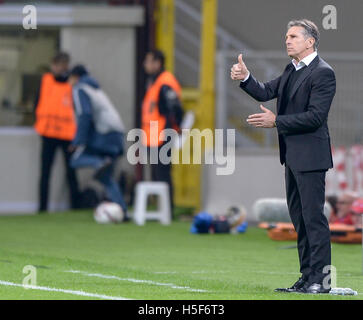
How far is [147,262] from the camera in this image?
12.6 meters

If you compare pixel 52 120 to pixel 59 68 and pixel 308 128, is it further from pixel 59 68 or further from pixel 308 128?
pixel 308 128

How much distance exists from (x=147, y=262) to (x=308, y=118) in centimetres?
377

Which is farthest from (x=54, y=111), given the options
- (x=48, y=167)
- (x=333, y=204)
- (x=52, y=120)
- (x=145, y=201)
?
(x=333, y=204)

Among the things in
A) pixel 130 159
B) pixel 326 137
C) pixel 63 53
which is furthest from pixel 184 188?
pixel 326 137

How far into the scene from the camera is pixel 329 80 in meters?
9.27

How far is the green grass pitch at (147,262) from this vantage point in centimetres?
971

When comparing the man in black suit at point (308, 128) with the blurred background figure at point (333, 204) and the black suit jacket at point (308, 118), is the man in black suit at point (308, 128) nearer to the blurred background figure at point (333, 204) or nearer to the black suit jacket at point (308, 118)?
the black suit jacket at point (308, 118)

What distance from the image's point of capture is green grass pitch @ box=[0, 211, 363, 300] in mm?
9711

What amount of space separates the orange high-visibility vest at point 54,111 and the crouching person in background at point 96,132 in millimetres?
2003

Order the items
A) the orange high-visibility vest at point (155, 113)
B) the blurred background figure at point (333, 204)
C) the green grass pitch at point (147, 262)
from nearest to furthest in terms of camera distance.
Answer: the green grass pitch at point (147, 262) → the blurred background figure at point (333, 204) → the orange high-visibility vest at point (155, 113)

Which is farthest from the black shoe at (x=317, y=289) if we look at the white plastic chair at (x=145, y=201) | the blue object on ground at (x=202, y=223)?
the white plastic chair at (x=145, y=201)
